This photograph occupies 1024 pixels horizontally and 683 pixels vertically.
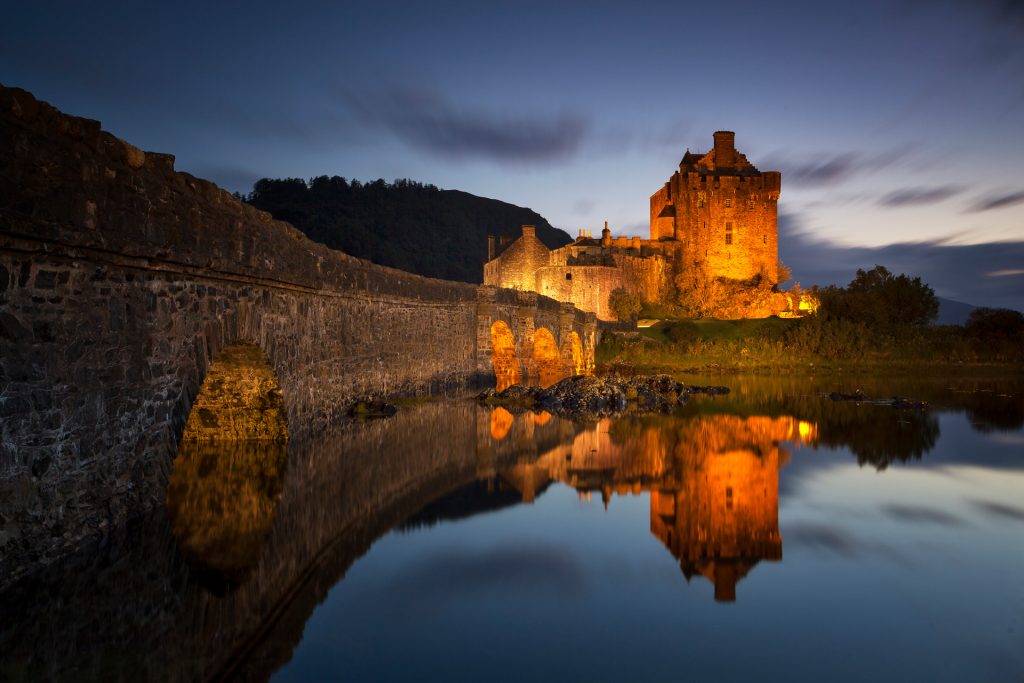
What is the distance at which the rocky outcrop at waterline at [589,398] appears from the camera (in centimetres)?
1789

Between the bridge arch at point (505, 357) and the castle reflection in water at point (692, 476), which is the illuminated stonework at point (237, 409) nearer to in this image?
the castle reflection in water at point (692, 476)

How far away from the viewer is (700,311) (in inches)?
2491

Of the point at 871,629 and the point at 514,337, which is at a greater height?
the point at 514,337

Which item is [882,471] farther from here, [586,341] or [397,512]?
[586,341]

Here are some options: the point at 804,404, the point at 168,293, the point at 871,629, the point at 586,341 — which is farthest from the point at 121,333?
the point at 586,341

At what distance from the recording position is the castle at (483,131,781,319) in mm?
61688

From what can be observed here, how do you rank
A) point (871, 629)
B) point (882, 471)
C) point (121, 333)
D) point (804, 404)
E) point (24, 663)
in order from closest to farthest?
point (24, 663), point (871, 629), point (121, 333), point (882, 471), point (804, 404)

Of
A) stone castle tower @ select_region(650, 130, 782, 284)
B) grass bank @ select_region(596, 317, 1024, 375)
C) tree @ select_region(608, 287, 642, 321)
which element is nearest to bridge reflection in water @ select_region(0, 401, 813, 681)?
grass bank @ select_region(596, 317, 1024, 375)

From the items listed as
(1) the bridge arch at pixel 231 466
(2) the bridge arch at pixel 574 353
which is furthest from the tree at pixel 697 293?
(1) the bridge arch at pixel 231 466

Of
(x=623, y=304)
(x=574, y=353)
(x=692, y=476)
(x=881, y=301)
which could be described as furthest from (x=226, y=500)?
(x=623, y=304)

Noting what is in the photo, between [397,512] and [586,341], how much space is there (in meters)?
32.1

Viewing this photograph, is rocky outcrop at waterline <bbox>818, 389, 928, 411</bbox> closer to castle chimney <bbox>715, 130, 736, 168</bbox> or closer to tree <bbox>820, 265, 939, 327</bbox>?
tree <bbox>820, 265, 939, 327</bbox>

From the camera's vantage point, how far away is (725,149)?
229 feet

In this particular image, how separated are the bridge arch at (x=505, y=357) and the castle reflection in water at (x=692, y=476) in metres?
9.37
